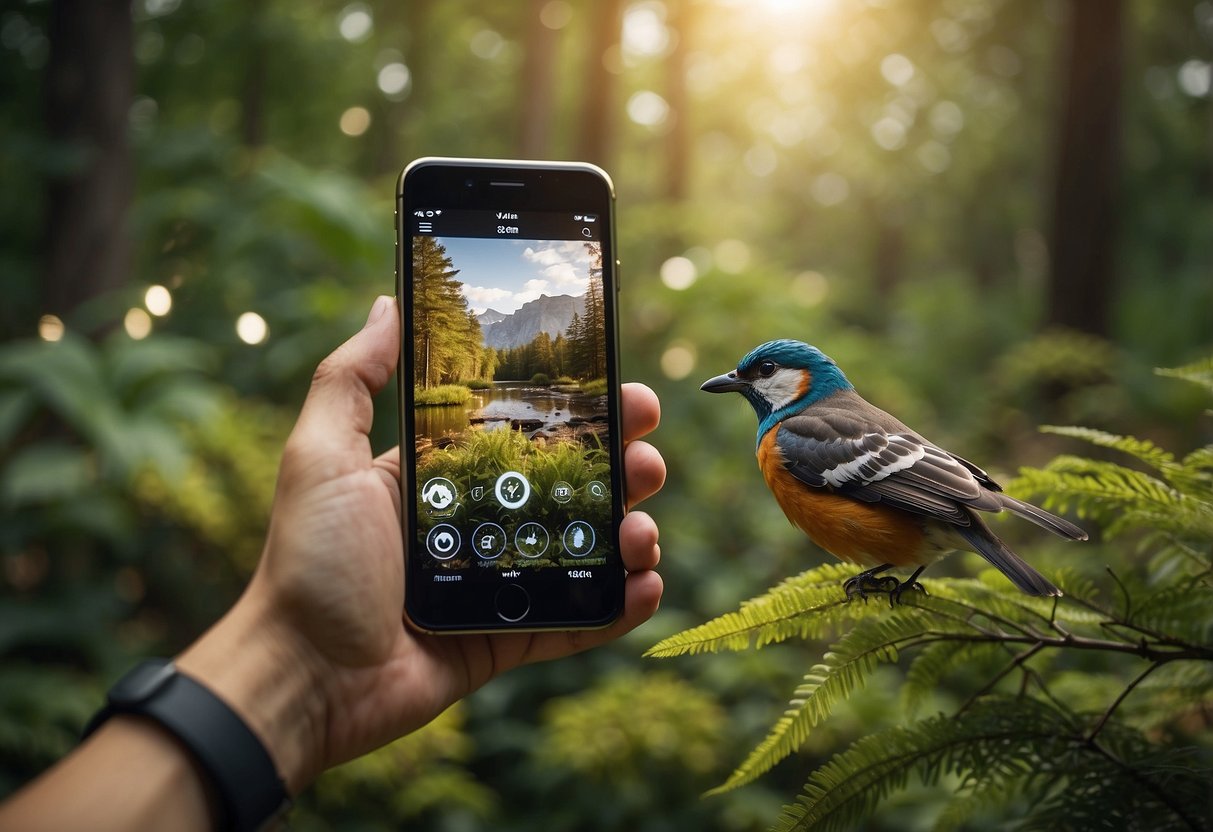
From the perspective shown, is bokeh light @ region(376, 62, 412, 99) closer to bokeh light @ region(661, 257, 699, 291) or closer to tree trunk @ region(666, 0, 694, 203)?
tree trunk @ region(666, 0, 694, 203)

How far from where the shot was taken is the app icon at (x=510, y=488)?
46.6 inches

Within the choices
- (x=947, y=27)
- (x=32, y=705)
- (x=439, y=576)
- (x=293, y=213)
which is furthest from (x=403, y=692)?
(x=947, y=27)

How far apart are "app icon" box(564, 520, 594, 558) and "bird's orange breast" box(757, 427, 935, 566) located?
0.87 feet

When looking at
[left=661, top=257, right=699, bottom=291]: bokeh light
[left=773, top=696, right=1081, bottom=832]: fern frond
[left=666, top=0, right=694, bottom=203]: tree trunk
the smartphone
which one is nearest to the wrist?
the smartphone

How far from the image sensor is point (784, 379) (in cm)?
113

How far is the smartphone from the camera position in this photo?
3.84ft

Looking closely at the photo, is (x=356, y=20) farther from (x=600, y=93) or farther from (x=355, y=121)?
(x=600, y=93)

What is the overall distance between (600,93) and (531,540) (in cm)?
368

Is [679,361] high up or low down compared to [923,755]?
up

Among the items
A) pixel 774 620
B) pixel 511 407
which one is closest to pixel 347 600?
pixel 511 407

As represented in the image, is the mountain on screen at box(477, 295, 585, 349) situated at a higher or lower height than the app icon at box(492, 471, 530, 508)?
higher

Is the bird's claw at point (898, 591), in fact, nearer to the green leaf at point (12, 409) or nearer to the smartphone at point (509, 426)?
the smartphone at point (509, 426)

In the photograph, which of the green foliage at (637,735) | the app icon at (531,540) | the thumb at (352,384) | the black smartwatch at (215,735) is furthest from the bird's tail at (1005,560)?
the green foliage at (637,735)

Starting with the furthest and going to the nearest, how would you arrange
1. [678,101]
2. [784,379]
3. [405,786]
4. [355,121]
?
[355,121] → [678,101] → [405,786] → [784,379]
